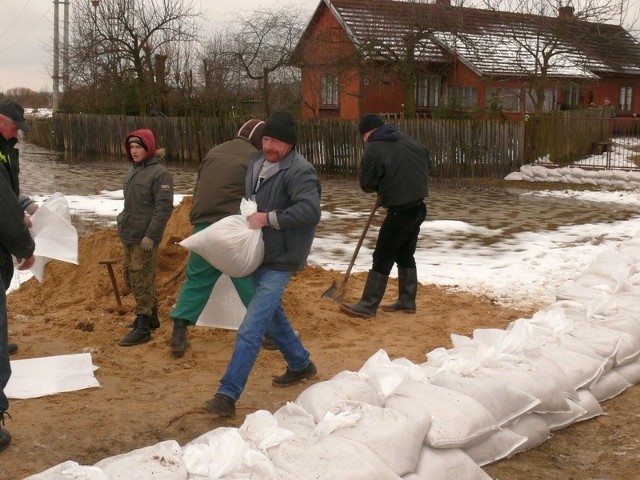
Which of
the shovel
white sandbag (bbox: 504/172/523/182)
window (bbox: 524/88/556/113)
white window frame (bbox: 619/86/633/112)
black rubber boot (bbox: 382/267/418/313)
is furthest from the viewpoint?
Answer: white window frame (bbox: 619/86/633/112)

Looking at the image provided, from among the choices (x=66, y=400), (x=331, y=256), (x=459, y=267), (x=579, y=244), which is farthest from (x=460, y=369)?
(x=579, y=244)

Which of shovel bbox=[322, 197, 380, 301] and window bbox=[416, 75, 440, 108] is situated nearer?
shovel bbox=[322, 197, 380, 301]

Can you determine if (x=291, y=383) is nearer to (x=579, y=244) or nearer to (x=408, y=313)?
(x=408, y=313)

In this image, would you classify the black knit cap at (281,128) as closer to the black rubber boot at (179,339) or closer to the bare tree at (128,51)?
the black rubber boot at (179,339)

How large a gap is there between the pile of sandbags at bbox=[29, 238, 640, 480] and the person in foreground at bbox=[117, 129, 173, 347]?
6.69 feet

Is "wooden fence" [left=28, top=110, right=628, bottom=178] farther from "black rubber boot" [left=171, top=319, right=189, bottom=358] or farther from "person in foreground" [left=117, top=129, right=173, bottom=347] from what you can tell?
"black rubber boot" [left=171, top=319, right=189, bottom=358]

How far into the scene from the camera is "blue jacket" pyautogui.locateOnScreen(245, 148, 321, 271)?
433cm

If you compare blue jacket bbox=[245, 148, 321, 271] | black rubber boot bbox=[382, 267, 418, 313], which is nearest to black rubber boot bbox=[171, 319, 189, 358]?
blue jacket bbox=[245, 148, 321, 271]

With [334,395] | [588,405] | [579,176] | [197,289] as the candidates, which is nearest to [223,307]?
[197,289]

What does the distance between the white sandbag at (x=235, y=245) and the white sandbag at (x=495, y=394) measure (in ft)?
3.57

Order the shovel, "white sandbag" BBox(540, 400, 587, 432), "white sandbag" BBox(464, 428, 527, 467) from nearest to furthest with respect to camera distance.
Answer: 1. "white sandbag" BBox(464, 428, 527, 467)
2. "white sandbag" BBox(540, 400, 587, 432)
3. the shovel

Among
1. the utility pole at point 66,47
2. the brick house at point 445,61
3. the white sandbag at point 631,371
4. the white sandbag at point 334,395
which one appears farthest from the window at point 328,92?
the white sandbag at point 334,395

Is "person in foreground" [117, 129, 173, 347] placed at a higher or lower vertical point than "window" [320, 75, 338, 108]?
lower

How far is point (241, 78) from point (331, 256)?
1846 centimetres
